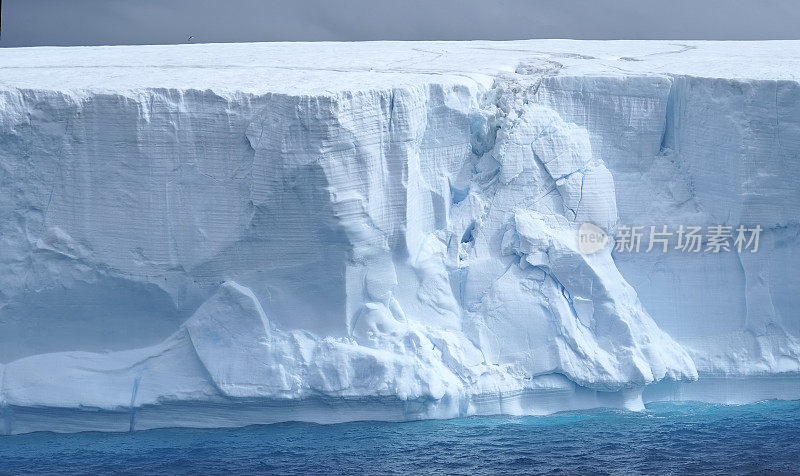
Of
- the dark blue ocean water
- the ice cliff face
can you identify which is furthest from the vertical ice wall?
the dark blue ocean water

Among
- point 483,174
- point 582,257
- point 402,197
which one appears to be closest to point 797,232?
point 582,257

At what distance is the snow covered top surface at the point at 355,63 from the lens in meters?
8.55

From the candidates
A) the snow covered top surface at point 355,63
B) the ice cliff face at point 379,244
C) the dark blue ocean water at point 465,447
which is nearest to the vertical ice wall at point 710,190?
the ice cliff face at point 379,244

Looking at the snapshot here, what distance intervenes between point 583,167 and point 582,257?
2.58 feet

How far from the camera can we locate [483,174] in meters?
8.92

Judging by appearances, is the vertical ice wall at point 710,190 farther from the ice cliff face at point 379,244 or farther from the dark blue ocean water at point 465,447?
the dark blue ocean water at point 465,447

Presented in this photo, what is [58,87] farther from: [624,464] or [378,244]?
[624,464]

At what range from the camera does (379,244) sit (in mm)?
8375

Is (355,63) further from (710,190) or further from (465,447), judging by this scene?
(465,447)

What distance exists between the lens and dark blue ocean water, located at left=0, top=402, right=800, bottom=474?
7.27m

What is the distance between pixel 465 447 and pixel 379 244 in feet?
5.73

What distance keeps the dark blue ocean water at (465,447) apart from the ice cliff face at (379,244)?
24cm

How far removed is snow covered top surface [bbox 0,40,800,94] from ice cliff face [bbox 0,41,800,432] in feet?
0.28

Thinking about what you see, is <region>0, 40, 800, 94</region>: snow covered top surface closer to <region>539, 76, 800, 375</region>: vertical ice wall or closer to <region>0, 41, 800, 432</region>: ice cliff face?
<region>0, 41, 800, 432</region>: ice cliff face
